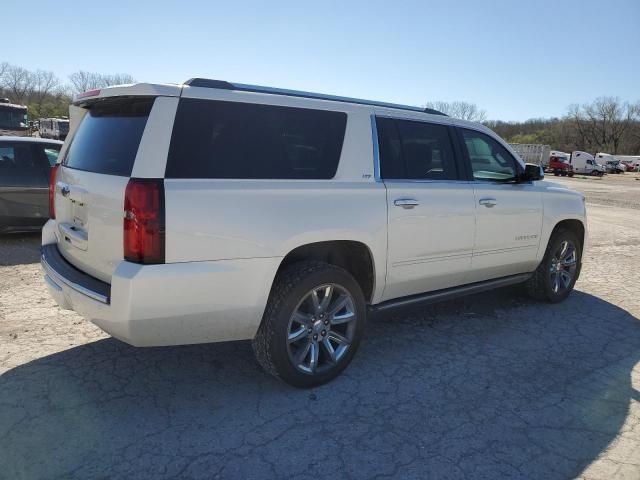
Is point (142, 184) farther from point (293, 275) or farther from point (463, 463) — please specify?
point (463, 463)

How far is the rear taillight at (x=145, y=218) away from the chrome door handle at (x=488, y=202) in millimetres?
2804

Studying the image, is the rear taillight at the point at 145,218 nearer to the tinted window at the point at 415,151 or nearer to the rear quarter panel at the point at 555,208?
the tinted window at the point at 415,151

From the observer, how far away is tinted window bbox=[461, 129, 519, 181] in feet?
14.9

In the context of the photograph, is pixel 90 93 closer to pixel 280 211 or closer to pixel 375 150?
pixel 280 211

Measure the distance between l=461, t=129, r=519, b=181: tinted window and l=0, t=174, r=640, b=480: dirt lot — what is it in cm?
144

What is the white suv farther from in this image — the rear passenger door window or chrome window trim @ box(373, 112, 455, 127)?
the rear passenger door window

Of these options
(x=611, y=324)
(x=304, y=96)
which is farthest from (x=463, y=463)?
(x=611, y=324)

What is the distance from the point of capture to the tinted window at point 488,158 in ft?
14.9

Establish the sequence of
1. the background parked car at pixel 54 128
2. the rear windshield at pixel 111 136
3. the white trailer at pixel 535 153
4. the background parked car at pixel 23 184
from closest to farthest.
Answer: the rear windshield at pixel 111 136 < the background parked car at pixel 23 184 < the background parked car at pixel 54 128 < the white trailer at pixel 535 153

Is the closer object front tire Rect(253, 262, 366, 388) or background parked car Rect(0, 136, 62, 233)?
front tire Rect(253, 262, 366, 388)

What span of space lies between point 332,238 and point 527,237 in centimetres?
253

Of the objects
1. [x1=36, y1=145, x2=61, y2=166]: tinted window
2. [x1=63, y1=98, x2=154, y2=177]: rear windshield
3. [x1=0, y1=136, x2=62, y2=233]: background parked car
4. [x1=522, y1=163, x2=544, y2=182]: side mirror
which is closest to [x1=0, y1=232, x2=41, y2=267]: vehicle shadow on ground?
[x1=0, y1=136, x2=62, y2=233]: background parked car

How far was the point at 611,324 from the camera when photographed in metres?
5.06

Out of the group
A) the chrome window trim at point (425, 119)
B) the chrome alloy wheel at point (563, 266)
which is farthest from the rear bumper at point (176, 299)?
the chrome alloy wheel at point (563, 266)
